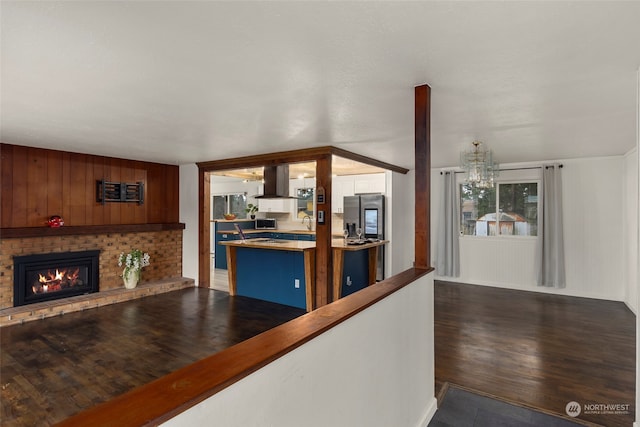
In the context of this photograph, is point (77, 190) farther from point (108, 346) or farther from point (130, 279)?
point (108, 346)

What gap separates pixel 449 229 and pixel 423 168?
432cm

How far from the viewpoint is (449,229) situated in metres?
6.35

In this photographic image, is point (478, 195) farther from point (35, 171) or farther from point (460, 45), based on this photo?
point (35, 171)

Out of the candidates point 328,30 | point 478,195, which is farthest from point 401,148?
point 328,30

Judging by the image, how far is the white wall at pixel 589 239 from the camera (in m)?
5.16

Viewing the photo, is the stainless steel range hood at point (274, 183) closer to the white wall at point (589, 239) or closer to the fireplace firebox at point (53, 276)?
the fireplace firebox at point (53, 276)

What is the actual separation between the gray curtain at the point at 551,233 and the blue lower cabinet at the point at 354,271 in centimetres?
289

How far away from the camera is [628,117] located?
3.15 metres

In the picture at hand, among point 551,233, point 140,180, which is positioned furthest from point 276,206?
point 551,233

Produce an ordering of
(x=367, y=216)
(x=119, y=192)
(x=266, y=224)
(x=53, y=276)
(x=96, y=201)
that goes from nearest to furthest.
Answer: (x=53, y=276)
(x=96, y=201)
(x=119, y=192)
(x=367, y=216)
(x=266, y=224)

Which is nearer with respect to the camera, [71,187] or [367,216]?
[71,187]

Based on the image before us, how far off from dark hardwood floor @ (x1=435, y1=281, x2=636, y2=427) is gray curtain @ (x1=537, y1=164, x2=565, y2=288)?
433 mm

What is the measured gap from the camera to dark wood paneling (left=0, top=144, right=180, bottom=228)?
14.8 ft

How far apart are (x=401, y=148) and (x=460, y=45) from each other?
2954mm
